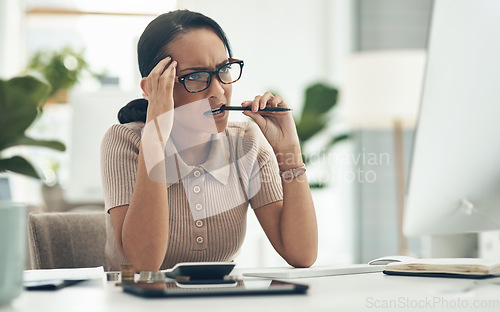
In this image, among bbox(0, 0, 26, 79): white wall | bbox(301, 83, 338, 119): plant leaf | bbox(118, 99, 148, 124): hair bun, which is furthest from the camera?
bbox(0, 0, 26, 79): white wall

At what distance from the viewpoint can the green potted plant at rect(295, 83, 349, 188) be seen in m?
3.44

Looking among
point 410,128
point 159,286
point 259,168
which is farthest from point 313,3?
point 159,286

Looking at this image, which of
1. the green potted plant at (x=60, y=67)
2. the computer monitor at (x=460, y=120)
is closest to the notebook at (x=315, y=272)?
the computer monitor at (x=460, y=120)

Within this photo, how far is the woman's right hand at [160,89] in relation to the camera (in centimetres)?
110

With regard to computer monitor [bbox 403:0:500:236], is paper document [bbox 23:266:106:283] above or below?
below

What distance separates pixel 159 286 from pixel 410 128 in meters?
3.43

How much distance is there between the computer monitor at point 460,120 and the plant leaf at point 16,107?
0.51m

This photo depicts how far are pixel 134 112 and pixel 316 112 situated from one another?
2.31 metres

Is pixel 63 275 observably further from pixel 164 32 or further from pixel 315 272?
pixel 164 32

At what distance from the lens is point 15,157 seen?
556mm

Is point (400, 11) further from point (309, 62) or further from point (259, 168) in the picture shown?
point (259, 168)

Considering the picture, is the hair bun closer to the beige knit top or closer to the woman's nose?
the beige knit top

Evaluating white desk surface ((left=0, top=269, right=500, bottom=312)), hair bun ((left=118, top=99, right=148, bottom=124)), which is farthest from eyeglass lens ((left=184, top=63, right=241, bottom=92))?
white desk surface ((left=0, top=269, right=500, bottom=312))

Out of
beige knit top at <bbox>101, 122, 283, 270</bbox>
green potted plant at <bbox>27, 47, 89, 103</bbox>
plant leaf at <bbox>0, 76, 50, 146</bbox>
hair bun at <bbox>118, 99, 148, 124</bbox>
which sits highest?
green potted plant at <bbox>27, 47, 89, 103</bbox>
